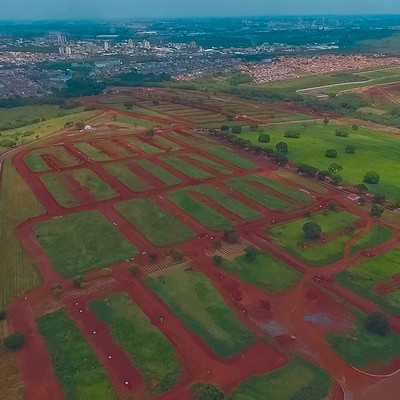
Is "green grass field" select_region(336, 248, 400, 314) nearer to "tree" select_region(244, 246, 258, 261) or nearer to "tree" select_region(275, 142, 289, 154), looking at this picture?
"tree" select_region(244, 246, 258, 261)

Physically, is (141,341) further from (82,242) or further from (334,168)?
(334,168)

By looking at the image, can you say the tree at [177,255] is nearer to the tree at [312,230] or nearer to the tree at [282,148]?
the tree at [312,230]

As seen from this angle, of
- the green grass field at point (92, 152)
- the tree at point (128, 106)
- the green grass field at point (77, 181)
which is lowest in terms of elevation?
the tree at point (128, 106)

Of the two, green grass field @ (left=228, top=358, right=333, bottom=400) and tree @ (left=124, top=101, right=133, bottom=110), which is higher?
green grass field @ (left=228, top=358, right=333, bottom=400)

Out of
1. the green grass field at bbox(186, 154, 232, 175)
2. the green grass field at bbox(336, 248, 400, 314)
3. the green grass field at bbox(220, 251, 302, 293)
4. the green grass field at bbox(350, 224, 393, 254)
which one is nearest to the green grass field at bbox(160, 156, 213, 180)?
the green grass field at bbox(186, 154, 232, 175)

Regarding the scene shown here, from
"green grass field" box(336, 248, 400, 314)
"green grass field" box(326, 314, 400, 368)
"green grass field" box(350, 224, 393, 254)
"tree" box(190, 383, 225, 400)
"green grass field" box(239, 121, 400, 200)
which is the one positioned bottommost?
"green grass field" box(239, 121, 400, 200)

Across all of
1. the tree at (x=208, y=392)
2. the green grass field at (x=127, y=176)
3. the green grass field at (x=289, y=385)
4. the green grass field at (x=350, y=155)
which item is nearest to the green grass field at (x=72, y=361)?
the tree at (x=208, y=392)

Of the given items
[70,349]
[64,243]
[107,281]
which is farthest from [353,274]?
[64,243]
